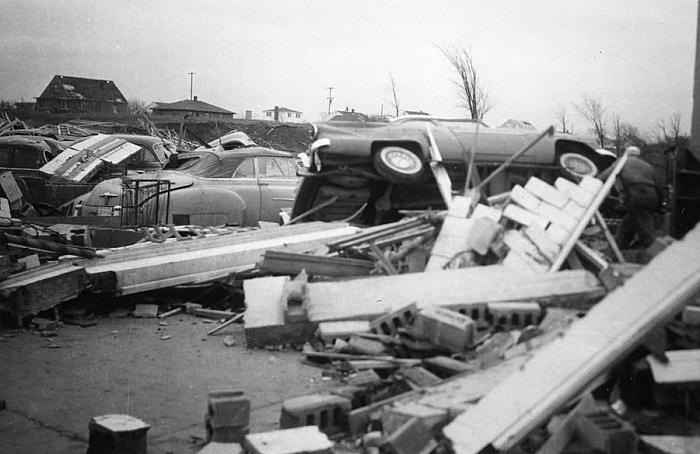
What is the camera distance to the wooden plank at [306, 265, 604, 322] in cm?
628

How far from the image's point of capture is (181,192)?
1269 centimetres

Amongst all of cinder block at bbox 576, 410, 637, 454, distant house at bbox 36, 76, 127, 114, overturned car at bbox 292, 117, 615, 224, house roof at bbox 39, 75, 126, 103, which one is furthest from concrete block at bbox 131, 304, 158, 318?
house roof at bbox 39, 75, 126, 103

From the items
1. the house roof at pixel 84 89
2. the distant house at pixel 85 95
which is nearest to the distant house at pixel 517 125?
the distant house at pixel 85 95

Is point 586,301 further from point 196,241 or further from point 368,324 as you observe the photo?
point 196,241

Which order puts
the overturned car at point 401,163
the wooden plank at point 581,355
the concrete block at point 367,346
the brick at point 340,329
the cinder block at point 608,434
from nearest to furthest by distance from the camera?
1. the cinder block at point 608,434
2. the wooden plank at point 581,355
3. the concrete block at point 367,346
4. the brick at point 340,329
5. the overturned car at point 401,163

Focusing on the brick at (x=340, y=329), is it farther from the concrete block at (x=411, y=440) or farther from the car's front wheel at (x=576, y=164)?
the car's front wheel at (x=576, y=164)

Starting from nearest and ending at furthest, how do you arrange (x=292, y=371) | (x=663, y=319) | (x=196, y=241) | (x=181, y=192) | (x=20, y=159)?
1. (x=663, y=319)
2. (x=292, y=371)
3. (x=196, y=241)
4. (x=181, y=192)
5. (x=20, y=159)

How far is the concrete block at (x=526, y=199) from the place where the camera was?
7.62 metres

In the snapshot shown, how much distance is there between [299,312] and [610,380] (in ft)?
10.3

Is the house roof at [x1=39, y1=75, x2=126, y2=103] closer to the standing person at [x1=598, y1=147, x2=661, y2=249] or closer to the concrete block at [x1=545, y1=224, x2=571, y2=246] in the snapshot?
the standing person at [x1=598, y1=147, x2=661, y2=249]

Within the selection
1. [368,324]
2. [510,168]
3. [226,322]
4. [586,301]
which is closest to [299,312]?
[368,324]

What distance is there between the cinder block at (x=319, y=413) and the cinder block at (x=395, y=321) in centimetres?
148

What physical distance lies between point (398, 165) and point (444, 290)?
13.5 feet

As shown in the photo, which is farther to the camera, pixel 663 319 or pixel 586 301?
pixel 586 301
